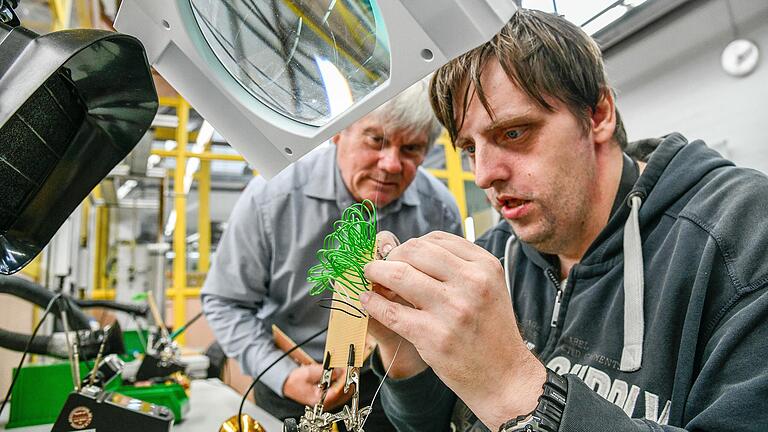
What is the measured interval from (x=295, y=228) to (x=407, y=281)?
1054 mm

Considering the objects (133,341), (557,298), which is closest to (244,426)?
(557,298)

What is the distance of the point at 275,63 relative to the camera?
1.73ft

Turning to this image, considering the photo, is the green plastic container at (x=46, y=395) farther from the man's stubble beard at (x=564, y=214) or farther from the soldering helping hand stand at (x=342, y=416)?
the man's stubble beard at (x=564, y=214)

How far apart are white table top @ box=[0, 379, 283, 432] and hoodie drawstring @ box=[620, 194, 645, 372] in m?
0.55

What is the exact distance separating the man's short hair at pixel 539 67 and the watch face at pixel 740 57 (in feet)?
4.91

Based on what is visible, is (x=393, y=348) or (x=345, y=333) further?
(x=393, y=348)

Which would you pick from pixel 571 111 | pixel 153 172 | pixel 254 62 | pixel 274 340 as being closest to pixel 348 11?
pixel 254 62

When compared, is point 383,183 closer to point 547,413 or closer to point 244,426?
point 244,426

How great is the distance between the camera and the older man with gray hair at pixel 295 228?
140 cm

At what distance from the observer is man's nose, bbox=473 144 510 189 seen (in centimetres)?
85

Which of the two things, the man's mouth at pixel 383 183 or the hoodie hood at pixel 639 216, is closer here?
the hoodie hood at pixel 639 216

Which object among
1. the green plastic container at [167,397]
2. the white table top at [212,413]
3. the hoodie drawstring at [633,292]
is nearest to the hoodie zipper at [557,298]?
the hoodie drawstring at [633,292]

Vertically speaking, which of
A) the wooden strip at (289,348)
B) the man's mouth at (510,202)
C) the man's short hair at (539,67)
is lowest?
the wooden strip at (289,348)

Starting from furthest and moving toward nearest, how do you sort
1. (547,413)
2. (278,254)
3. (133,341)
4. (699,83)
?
(133,341)
(699,83)
(278,254)
(547,413)
